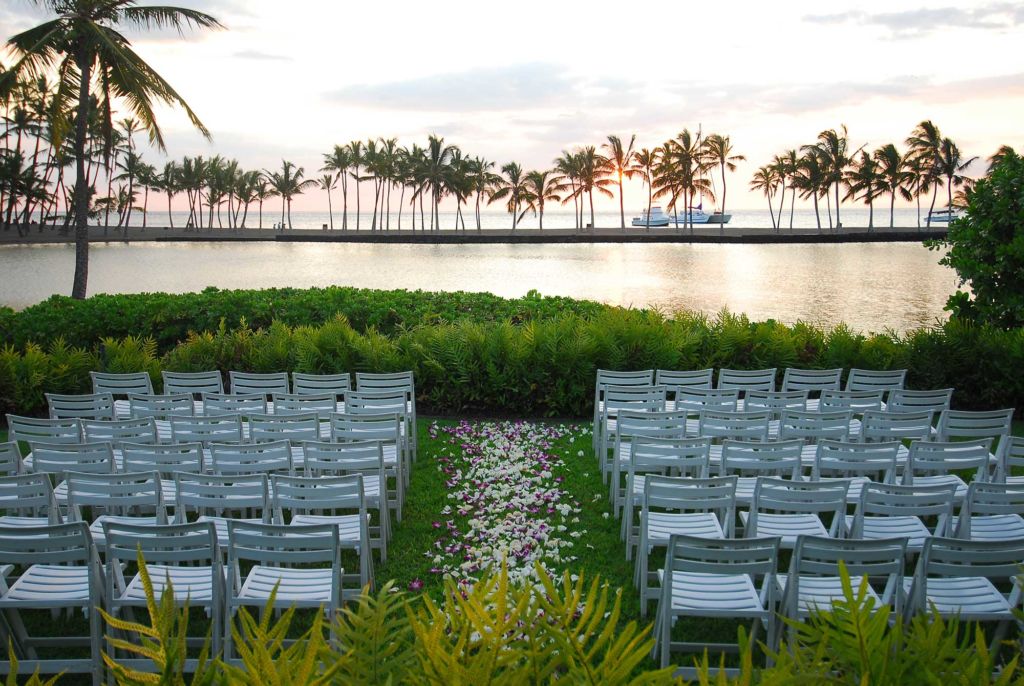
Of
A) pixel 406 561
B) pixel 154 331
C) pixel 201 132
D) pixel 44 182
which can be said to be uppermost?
pixel 44 182

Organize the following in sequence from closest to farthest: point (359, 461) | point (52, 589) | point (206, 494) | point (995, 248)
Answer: point (52, 589) < point (206, 494) < point (359, 461) < point (995, 248)

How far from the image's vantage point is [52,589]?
4.88 m

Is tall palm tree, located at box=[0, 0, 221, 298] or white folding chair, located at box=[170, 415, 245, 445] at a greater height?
tall palm tree, located at box=[0, 0, 221, 298]

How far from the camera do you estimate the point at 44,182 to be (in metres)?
65.1

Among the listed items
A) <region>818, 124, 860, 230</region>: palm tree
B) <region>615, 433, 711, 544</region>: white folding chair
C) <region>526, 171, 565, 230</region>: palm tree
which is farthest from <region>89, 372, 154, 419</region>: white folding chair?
<region>818, 124, 860, 230</region>: palm tree

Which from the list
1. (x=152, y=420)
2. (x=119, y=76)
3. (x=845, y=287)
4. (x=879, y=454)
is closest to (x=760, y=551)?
(x=879, y=454)

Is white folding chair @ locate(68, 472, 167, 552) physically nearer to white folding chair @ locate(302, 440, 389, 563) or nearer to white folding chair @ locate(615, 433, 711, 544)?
white folding chair @ locate(302, 440, 389, 563)

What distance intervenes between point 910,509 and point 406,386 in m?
6.17

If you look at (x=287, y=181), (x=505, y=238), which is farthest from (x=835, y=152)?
(x=287, y=181)

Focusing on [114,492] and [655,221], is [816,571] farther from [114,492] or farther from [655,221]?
[655,221]

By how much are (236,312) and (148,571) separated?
10.7 metres

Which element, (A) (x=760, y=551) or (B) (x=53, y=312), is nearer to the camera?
(A) (x=760, y=551)

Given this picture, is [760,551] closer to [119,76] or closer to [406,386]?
[406,386]

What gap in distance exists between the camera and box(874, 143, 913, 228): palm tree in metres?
69.6
